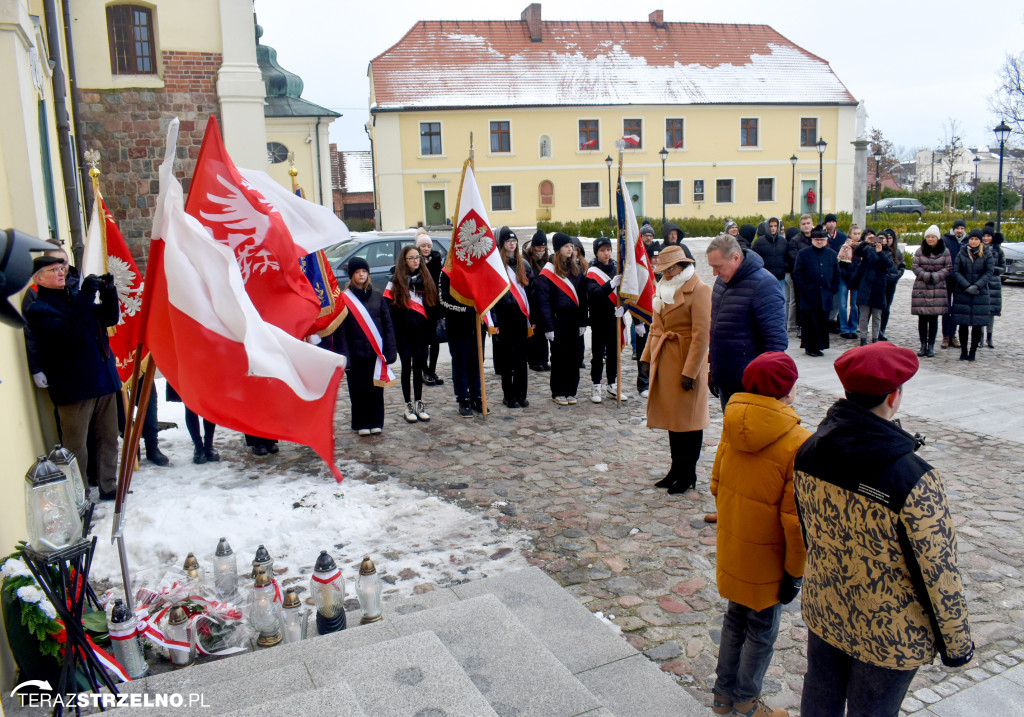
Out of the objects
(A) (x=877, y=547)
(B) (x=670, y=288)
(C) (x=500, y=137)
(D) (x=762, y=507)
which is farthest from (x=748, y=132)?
(A) (x=877, y=547)

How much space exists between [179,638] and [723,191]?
47.0 metres

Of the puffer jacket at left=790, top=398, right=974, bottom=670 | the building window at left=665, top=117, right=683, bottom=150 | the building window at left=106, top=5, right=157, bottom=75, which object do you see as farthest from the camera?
the building window at left=665, top=117, right=683, bottom=150

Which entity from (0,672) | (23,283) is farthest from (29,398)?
(23,283)

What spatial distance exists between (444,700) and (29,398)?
4488mm

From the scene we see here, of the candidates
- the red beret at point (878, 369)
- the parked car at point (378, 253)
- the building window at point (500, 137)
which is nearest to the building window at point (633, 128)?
the building window at point (500, 137)

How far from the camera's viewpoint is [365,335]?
27.0 feet

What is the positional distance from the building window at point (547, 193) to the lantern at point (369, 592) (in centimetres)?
4228

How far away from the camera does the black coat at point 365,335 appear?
8.23 metres

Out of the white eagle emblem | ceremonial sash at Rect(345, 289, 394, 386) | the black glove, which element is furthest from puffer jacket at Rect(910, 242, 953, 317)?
the black glove

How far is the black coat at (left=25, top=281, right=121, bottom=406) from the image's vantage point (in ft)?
19.8

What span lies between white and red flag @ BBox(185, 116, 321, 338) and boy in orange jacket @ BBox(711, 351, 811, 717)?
236cm

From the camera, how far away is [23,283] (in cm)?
213

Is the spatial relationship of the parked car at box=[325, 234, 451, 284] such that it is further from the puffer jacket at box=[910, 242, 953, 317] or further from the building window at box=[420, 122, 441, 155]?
the building window at box=[420, 122, 441, 155]

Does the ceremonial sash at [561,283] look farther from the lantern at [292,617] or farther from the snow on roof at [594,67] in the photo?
the snow on roof at [594,67]
